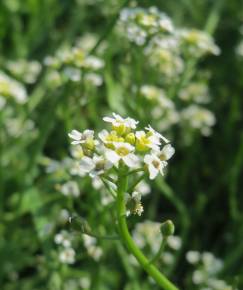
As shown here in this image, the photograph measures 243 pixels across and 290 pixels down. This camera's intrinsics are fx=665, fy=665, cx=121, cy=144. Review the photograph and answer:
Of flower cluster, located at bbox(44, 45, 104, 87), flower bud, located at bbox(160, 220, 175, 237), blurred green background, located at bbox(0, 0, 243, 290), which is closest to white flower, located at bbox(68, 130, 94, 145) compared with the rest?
flower bud, located at bbox(160, 220, 175, 237)

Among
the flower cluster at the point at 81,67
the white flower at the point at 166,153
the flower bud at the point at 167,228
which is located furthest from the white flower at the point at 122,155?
the flower cluster at the point at 81,67

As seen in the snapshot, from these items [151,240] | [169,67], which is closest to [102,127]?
[169,67]

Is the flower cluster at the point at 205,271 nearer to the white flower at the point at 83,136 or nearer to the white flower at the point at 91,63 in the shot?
the white flower at the point at 91,63

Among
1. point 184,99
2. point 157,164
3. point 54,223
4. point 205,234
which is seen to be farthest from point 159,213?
point 157,164

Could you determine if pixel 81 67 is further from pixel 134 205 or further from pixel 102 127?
pixel 134 205

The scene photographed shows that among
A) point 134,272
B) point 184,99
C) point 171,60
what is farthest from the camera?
point 184,99

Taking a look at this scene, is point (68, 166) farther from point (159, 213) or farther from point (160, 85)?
point (160, 85)
